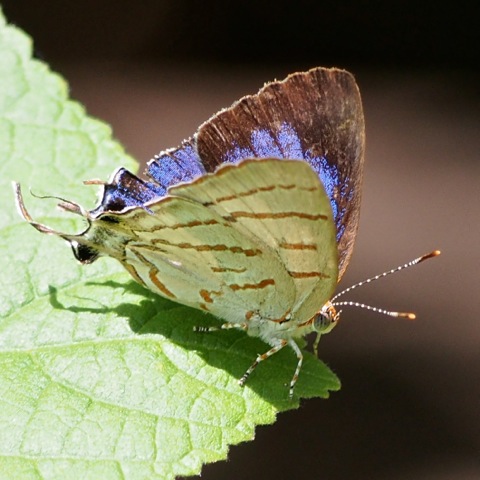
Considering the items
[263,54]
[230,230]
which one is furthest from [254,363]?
[263,54]

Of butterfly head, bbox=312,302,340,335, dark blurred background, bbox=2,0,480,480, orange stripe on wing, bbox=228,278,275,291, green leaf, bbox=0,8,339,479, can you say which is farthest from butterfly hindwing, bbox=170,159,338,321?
dark blurred background, bbox=2,0,480,480

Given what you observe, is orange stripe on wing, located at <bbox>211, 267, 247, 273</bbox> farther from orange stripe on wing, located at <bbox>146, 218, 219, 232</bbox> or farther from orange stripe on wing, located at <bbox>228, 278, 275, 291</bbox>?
orange stripe on wing, located at <bbox>146, 218, 219, 232</bbox>

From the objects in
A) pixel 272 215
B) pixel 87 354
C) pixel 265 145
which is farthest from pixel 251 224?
pixel 87 354

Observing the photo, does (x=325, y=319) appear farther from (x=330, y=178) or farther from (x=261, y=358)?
(x=330, y=178)

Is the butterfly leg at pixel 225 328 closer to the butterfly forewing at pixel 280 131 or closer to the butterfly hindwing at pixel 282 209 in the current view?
the butterfly hindwing at pixel 282 209

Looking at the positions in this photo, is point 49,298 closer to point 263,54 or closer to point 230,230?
point 230,230

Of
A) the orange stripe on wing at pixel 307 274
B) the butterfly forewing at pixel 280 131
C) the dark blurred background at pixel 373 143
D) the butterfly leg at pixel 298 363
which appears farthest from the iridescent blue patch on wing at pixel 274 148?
the dark blurred background at pixel 373 143

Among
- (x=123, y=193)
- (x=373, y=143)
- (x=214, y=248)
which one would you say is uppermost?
(x=373, y=143)
